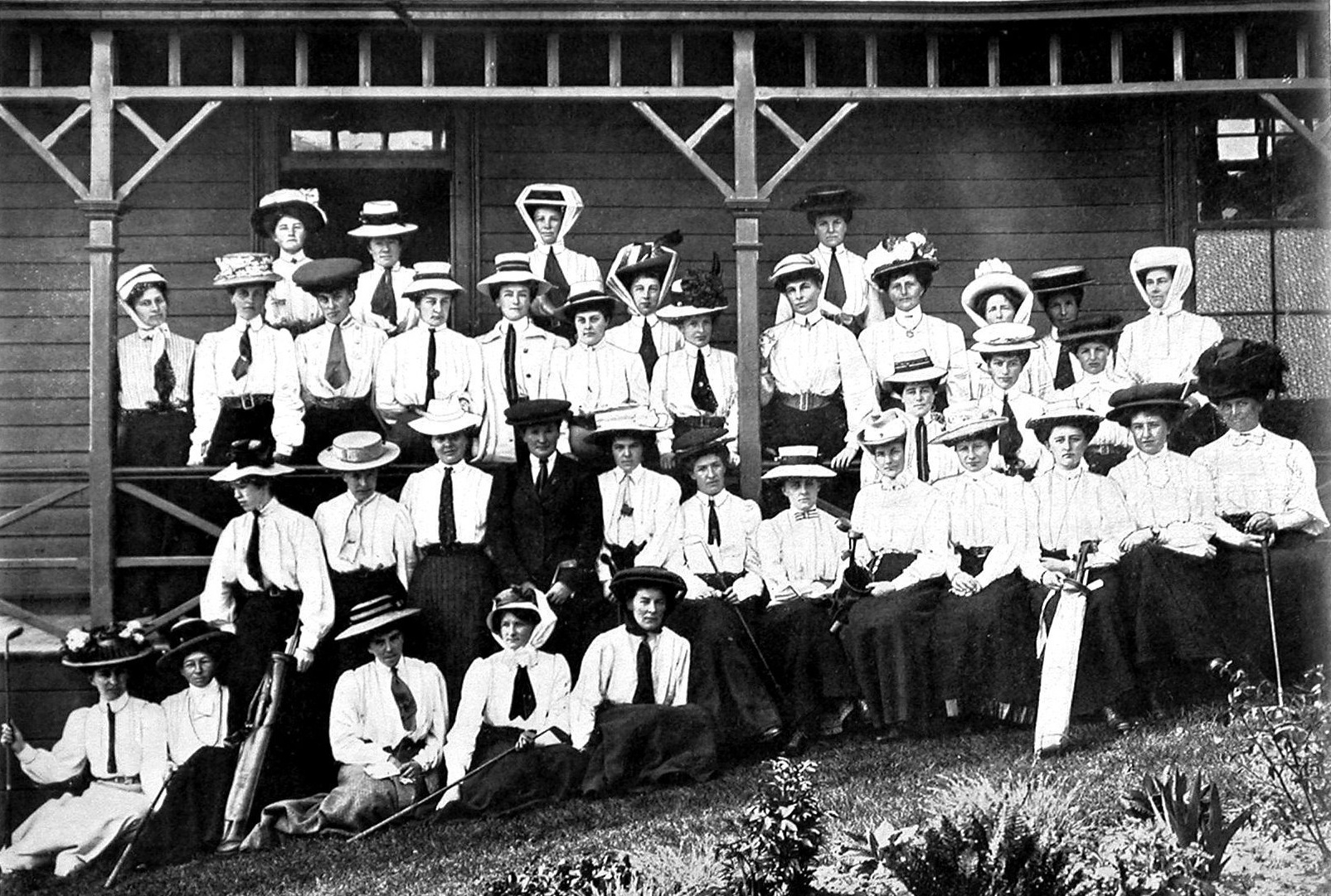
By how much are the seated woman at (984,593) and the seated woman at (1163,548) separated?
576 mm

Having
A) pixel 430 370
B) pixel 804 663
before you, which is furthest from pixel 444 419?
pixel 804 663

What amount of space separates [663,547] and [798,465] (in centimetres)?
90

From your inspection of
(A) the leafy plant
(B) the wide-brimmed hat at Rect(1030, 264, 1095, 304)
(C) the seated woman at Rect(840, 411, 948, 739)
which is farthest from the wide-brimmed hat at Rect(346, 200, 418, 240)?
(A) the leafy plant

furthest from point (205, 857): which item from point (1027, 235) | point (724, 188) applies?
point (1027, 235)

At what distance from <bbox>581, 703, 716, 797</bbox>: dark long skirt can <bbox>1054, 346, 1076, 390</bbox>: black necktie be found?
115 inches

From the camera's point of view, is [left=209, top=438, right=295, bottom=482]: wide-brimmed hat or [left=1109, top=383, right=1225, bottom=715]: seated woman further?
[left=209, top=438, right=295, bottom=482]: wide-brimmed hat

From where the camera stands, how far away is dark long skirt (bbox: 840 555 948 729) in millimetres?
9484

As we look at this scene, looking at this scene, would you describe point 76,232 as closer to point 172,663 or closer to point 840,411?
point 172,663

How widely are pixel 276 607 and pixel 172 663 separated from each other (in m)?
0.66

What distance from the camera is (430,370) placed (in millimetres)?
10094

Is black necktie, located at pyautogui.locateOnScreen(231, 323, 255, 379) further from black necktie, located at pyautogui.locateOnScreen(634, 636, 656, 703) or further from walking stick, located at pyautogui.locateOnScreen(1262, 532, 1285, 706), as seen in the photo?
walking stick, located at pyautogui.locateOnScreen(1262, 532, 1285, 706)

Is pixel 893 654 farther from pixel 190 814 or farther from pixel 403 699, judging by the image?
pixel 190 814

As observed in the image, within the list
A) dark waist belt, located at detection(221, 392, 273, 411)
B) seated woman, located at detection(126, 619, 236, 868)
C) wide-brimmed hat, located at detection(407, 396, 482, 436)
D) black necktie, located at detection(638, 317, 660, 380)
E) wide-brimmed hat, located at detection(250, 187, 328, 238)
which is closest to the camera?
seated woman, located at detection(126, 619, 236, 868)

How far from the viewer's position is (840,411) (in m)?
10.2
